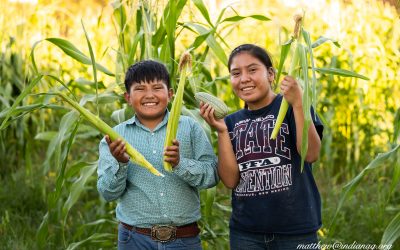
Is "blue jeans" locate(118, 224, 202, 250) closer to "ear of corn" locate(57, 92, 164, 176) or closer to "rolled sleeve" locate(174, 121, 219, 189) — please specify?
"rolled sleeve" locate(174, 121, 219, 189)

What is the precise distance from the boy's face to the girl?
24cm

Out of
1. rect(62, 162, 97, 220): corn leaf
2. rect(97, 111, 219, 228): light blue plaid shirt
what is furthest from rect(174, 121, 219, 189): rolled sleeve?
rect(62, 162, 97, 220): corn leaf

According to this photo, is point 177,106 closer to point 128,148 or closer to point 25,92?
point 128,148

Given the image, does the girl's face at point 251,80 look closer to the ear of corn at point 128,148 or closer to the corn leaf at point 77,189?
the ear of corn at point 128,148

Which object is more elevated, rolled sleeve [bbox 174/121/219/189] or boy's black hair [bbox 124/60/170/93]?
boy's black hair [bbox 124/60/170/93]

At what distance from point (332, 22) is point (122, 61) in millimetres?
2644

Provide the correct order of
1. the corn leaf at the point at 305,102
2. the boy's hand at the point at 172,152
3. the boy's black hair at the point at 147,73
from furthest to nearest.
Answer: the boy's black hair at the point at 147,73
the boy's hand at the point at 172,152
the corn leaf at the point at 305,102

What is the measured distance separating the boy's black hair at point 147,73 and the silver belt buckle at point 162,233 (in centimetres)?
55

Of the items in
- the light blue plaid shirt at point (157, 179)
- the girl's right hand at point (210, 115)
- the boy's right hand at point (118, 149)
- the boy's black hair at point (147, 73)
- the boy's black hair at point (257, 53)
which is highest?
the boy's black hair at point (257, 53)

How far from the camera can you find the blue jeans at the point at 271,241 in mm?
2572

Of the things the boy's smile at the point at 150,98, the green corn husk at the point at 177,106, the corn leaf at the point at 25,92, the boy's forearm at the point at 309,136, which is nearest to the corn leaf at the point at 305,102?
the boy's forearm at the point at 309,136

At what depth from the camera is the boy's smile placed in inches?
103

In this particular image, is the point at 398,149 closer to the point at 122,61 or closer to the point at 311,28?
the point at 122,61

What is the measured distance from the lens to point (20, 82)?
492 centimetres
